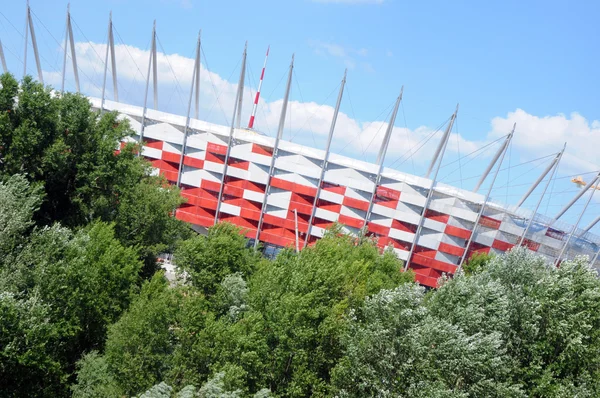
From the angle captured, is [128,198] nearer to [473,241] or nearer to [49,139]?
[49,139]

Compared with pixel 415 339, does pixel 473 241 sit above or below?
below

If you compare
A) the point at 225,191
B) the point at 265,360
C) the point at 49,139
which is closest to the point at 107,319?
the point at 265,360

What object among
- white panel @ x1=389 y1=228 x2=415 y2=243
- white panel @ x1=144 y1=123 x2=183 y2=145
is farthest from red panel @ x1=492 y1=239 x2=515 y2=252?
white panel @ x1=144 y1=123 x2=183 y2=145

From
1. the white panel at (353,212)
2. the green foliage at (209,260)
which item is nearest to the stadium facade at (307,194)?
the white panel at (353,212)

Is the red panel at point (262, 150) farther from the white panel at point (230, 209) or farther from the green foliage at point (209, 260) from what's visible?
the green foliage at point (209, 260)

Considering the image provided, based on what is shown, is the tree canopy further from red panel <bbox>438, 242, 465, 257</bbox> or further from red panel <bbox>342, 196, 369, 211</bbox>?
red panel <bbox>438, 242, 465, 257</bbox>

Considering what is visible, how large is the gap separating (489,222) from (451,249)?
5842 millimetres

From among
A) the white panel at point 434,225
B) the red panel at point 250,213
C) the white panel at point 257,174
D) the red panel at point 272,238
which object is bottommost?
the red panel at point 272,238

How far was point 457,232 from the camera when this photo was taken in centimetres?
6775

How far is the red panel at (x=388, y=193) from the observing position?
219 feet

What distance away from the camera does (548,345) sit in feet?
91.0

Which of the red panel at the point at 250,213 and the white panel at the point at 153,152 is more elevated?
the white panel at the point at 153,152

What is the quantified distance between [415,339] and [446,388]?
8.07 feet

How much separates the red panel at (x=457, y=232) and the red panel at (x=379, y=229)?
7.34m
